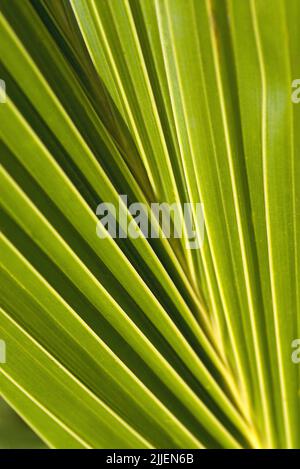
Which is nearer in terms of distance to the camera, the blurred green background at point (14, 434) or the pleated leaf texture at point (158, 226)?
the pleated leaf texture at point (158, 226)

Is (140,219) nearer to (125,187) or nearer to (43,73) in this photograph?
(125,187)

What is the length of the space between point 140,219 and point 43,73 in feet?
0.68

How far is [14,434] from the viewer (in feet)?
3.09

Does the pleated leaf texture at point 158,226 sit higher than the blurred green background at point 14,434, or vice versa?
the pleated leaf texture at point 158,226

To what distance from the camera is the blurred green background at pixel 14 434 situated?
922 millimetres

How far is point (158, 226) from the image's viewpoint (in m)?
0.67

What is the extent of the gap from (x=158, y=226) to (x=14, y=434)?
0.52 meters

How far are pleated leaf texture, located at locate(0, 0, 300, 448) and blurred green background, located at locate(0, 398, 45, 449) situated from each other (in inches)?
10.1

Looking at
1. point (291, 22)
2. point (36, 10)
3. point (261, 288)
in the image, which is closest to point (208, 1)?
point (291, 22)

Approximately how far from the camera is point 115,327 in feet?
2.21

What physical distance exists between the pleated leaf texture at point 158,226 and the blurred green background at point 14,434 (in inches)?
10.1

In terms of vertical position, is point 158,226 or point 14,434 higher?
point 158,226

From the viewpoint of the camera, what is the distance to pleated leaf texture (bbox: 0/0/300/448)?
572mm

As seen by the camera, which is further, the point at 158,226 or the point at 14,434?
the point at 14,434
